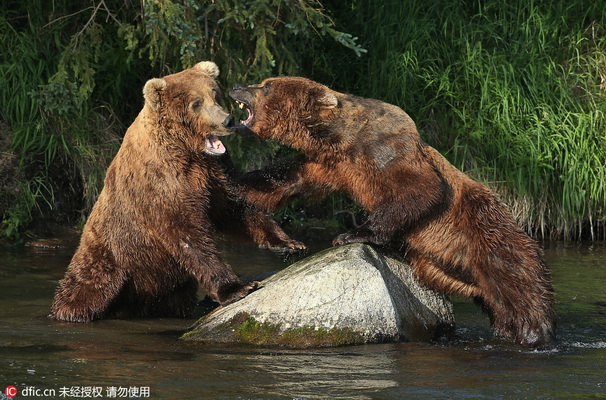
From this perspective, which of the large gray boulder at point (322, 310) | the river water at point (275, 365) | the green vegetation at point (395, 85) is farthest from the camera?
the green vegetation at point (395, 85)

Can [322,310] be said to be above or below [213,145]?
below

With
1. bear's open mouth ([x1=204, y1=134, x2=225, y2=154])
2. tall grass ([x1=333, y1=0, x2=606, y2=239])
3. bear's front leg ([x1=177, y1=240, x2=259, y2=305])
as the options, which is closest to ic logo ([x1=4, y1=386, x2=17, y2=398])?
bear's front leg ([x1=177, y1=240, x2=259, y2=305])

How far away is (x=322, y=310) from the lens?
19.0ft

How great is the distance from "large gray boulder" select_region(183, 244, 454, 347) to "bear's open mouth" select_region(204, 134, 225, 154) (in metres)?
0.89

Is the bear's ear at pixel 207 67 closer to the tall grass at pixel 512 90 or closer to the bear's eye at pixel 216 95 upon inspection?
the bear's eye at pixel 216 95

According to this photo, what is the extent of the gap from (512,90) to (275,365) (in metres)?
5.49

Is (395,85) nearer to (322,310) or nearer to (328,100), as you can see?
(328,100)

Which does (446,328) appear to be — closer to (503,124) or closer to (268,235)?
(268,235)

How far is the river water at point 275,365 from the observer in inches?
190

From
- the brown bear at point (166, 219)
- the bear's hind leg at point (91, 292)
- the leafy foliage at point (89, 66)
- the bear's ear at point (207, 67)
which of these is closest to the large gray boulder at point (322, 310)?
the brown bear at point (166, 219)

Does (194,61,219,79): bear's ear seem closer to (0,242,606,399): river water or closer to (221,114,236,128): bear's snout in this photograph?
(221,114,236,128): bear's snout

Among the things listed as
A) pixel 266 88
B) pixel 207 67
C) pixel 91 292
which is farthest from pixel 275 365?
pixel 207 67

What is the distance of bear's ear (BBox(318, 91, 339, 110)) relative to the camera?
6.42 metres

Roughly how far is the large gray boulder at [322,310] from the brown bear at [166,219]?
181 millimetres
